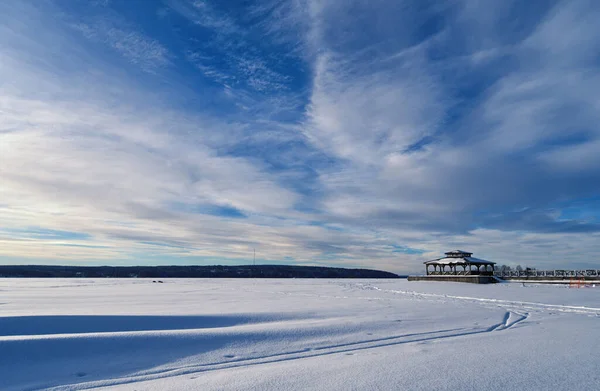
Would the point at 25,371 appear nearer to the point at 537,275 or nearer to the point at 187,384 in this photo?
the point at 187,384

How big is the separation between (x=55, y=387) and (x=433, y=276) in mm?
42427

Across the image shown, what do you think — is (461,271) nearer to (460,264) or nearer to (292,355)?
(460,264)

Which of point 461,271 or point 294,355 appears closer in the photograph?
point 294,355

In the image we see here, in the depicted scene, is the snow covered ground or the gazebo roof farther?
the gazebo roof

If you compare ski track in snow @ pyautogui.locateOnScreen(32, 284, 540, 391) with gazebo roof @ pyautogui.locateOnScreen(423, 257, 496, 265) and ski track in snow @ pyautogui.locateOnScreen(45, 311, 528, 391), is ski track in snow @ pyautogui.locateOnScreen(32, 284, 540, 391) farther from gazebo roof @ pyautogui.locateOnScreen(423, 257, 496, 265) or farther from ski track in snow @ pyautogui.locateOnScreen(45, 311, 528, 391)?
gazebo roof @ pyautogui.locateOnScreen(423, 257, 496, 265)

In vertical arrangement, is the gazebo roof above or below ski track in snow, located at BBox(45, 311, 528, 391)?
above

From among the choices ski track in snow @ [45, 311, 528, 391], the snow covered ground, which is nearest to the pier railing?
the snow covered ground

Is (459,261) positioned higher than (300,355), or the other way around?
(459,261)

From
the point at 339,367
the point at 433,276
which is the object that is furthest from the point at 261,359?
the point at 433,276

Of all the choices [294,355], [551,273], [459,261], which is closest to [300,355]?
[294,355]

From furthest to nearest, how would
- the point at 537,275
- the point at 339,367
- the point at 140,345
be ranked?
the point at 537,275
the point at 140,345
the point at 339,367

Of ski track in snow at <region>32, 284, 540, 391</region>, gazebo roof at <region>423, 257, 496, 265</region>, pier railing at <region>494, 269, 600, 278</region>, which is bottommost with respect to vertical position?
ski track in snow at <region>32, 284, 540, 391</region>

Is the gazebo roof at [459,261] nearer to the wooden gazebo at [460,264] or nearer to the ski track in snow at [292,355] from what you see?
the wooden gazebo at [460,264]

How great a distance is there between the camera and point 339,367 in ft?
15.5
